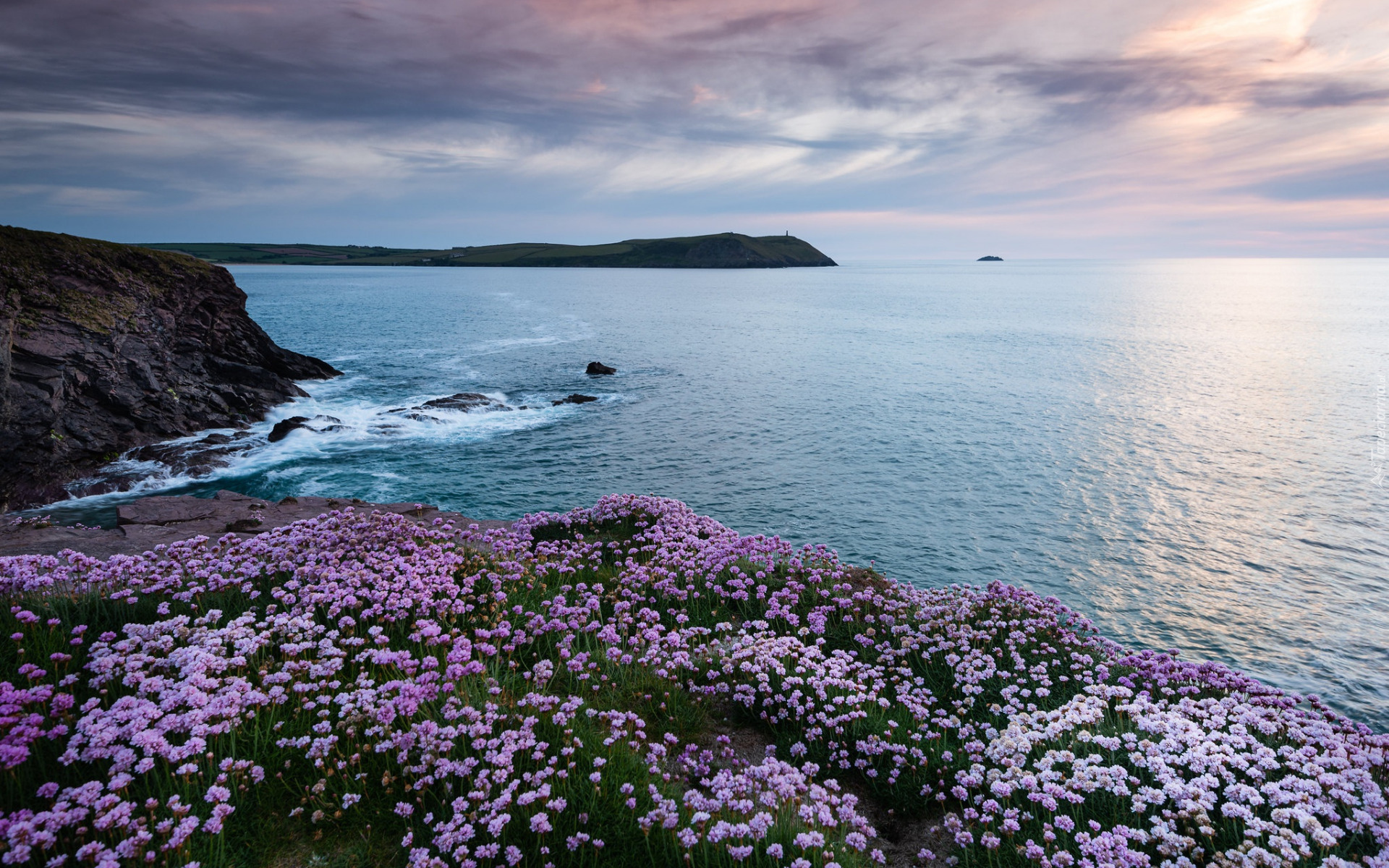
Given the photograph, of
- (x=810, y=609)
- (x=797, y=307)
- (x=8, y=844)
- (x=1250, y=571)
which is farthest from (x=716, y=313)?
(x=8, y=844)

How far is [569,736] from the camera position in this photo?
23.1 ft

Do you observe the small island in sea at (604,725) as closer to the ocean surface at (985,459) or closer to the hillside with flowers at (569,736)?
the hillside with flowers at (569,736)

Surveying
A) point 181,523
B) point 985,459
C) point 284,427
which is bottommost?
point 284,427

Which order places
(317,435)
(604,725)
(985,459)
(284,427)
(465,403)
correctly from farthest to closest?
(465,403)
(317,435)
(284,427)
(985,459)
(604,725)

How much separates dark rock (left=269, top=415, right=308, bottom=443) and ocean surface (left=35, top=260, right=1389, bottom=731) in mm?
1266

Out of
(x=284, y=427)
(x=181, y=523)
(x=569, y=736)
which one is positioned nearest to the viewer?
(x=569, y=736)

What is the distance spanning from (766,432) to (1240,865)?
35.7 metres

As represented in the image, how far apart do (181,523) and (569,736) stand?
20.0 m

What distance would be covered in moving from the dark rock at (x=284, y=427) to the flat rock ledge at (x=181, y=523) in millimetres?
13559

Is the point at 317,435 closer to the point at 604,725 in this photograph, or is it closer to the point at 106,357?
the point at 106,357

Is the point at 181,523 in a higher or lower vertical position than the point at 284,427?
higher

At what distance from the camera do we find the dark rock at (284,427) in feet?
122

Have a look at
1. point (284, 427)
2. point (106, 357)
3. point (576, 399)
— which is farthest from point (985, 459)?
point (106, 357)

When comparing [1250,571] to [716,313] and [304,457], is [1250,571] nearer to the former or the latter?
[304,457]
